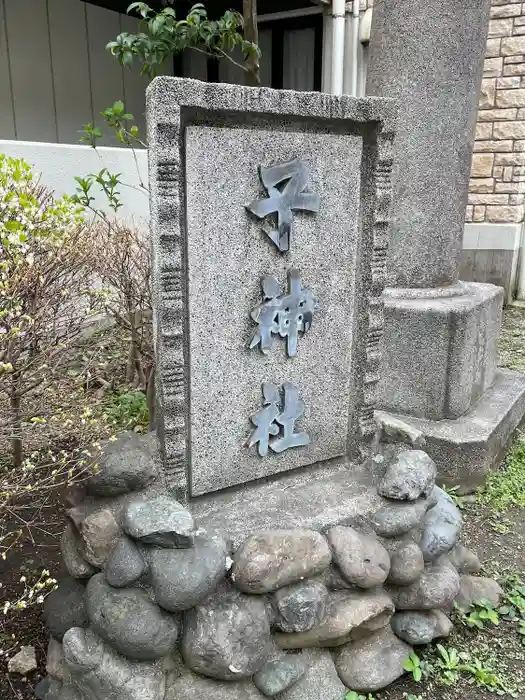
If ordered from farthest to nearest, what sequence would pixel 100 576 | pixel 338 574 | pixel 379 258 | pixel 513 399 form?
pixel 513 399 < pixel 379 258 < pixel 338 574 < pixel 100 576

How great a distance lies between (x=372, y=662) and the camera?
2.08m

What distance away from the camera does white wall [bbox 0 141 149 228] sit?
4402mm

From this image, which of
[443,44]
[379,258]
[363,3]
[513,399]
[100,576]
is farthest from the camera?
[363,3]

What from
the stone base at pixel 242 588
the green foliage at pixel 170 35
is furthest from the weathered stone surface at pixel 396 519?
the green foliage at pixel 170 35

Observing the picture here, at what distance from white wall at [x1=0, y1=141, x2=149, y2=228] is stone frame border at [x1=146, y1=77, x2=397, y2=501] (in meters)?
2.68

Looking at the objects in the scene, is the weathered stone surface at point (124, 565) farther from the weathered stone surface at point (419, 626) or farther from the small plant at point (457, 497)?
the small plant at point (457, 497)

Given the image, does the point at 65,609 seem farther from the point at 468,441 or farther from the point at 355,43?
the point at 355,43

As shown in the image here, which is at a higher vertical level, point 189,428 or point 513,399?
point 189,428

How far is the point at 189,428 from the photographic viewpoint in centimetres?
214

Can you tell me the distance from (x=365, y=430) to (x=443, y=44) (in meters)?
2.06

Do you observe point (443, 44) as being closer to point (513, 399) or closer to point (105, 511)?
point (513, 399)

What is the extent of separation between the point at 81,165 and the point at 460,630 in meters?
4.01

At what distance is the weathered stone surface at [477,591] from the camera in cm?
240

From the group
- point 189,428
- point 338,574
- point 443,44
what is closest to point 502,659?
point 338,574
